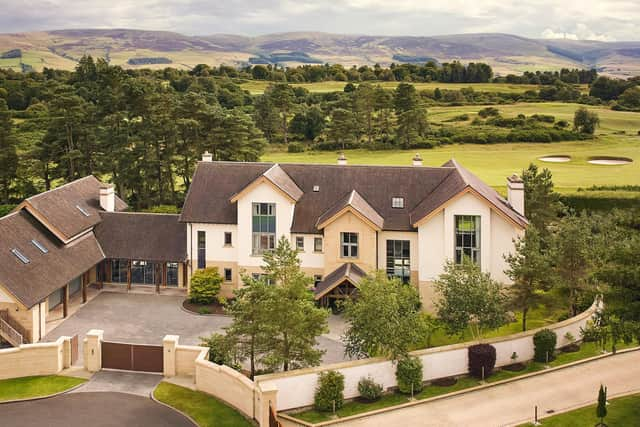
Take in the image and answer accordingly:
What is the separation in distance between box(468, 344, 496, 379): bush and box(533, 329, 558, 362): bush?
2391mm

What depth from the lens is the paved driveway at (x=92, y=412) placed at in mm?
26109

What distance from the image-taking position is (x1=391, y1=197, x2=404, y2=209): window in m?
42.0

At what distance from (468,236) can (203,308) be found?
15.9 meters

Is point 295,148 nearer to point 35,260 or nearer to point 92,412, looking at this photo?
point 35,260

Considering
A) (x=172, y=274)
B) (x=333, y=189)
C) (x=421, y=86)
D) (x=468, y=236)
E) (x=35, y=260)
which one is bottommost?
(x=172, y=274)

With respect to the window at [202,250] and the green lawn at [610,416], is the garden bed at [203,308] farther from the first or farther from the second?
the green lawn at [610,416]

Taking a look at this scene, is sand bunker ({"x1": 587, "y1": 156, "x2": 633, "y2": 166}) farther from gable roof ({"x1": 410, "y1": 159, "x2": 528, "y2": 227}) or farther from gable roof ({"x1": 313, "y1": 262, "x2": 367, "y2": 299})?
gable roof ({"x1": 313, "y1": 262, "x2": 367, "y2": 299})

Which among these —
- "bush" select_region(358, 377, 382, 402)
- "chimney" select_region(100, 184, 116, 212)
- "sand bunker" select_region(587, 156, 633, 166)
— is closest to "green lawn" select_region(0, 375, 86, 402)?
"bush" select_region(358, 377, 382, 402)

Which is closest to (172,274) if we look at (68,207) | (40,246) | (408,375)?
(68,207)

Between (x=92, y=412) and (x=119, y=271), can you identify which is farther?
(x=119, y=271)

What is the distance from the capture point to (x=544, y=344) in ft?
102

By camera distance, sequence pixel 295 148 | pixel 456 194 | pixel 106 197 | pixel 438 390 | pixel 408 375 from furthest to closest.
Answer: pixel 295 148 < pixel 106 197 < pixel 456 194 < pixel 438 390 < pixel 408 375

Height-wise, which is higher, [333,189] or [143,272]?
[333,189]

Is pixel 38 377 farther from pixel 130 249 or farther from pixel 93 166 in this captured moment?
pixel 93 166
